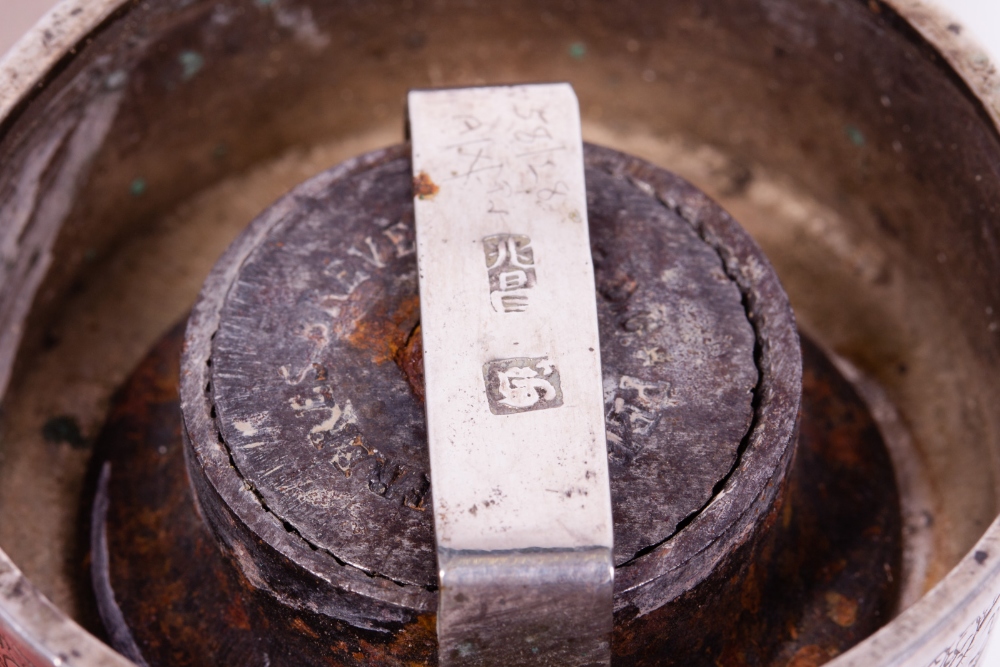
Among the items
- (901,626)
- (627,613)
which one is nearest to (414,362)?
(627,613)

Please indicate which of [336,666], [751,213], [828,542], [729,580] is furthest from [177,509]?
[751,213]

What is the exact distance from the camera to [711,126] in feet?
9.28

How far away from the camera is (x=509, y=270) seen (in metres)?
1.79

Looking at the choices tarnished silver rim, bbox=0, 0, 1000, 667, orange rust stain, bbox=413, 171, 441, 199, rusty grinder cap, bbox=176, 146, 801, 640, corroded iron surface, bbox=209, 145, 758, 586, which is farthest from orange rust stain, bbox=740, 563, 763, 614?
orange rust stain, bbox=413, 171, 441, 199

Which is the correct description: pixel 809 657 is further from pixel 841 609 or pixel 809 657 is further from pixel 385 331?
pixel 385 331

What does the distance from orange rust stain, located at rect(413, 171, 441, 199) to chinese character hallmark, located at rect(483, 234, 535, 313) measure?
123 mm

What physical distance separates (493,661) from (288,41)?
1.50 m

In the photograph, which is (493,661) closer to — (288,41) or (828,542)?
(828,542)

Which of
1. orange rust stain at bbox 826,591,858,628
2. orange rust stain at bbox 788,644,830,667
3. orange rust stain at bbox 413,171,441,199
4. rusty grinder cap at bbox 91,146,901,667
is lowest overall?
orange rust stain at bbox 788,644,830,667

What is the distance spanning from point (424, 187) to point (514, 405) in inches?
16.1

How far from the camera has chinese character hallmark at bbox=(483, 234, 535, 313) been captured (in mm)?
1752

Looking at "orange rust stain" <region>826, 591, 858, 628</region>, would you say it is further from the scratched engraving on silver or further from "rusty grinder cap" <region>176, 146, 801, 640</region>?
the scratched engraving on silver

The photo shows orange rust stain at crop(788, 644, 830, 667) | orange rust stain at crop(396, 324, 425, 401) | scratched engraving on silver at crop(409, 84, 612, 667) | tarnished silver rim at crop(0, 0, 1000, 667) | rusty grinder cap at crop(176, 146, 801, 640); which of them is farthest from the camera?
orange rust stain at crop(788, 644, 830, 667)

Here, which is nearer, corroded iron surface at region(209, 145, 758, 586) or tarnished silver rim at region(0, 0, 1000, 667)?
tarnished silver rim at region(0, 0, 1000, 667)
